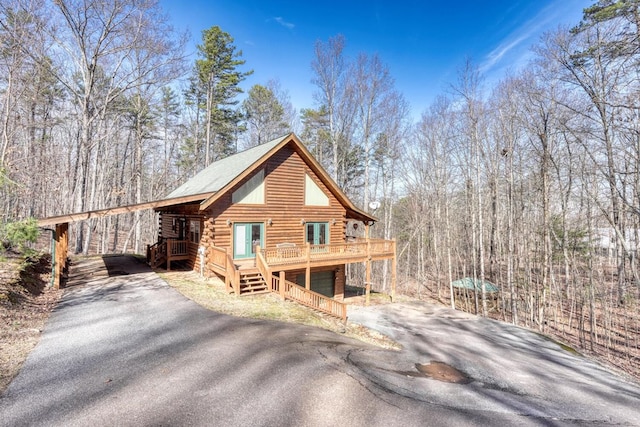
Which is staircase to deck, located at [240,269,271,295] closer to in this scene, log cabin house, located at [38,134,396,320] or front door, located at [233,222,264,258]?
log cabin house, located at [38,134,396,320]

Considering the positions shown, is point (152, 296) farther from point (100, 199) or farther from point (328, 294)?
point (100, 199)

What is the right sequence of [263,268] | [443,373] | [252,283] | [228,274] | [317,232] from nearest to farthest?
[443,373]
[228,274]
[252,283]
[263,268]
[317,232]

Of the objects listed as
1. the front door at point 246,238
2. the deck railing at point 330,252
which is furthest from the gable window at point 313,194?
the front door at point 246,238

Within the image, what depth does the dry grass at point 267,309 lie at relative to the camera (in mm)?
9039

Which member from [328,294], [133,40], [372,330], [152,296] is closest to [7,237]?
[152,296]

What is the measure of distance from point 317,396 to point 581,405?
5475mm

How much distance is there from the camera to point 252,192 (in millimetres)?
14414

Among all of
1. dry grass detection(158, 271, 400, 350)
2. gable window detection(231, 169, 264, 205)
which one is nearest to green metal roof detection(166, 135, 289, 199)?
gable window detection(231, 169, 264, 205)

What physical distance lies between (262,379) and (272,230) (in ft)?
33.3

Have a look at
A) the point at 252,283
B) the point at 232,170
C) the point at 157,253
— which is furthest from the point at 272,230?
the point at 157,253

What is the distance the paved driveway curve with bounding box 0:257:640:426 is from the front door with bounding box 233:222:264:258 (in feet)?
15.2

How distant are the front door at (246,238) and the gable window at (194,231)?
247cm

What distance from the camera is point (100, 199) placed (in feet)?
97.7

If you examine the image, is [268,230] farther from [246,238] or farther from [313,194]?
[313,194]
